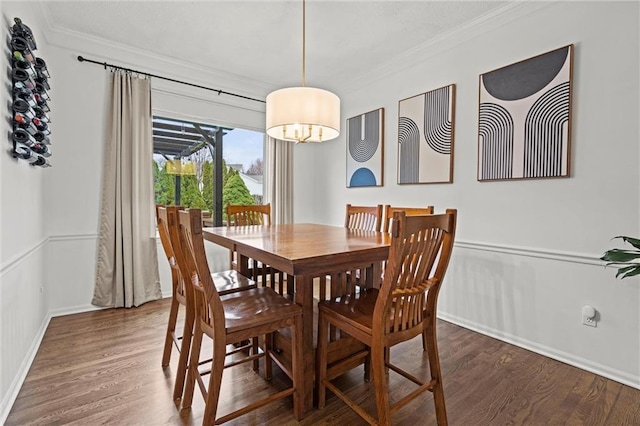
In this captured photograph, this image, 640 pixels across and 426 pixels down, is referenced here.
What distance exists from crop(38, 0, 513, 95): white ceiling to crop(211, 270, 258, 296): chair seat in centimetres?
206

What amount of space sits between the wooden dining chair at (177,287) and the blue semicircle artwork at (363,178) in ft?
6.74

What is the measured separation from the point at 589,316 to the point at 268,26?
3257 millimetres

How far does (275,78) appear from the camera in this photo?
3854 millimetres

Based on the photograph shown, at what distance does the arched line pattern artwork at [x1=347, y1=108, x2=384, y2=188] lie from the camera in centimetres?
359

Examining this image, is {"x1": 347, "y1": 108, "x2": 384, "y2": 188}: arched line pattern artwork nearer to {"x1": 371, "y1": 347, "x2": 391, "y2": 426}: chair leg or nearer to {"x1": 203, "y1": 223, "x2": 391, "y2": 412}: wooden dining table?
{"x1": 203, "y1": 223, "x2": 391, "y2": 412}: wooden dining table

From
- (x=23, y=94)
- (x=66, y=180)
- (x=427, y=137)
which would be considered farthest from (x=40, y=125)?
(x=427, y=137)

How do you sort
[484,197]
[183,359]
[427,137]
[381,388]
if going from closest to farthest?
1. [381,388]
2. [183,359]
3. [484,197]
4. [427,137]

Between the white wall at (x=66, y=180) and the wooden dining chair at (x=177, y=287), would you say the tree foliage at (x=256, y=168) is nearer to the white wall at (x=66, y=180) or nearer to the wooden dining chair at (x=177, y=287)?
the white wall at (x=66, y=180)

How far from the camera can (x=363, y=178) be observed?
3.81 metres

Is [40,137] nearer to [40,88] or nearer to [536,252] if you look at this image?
[40,88]

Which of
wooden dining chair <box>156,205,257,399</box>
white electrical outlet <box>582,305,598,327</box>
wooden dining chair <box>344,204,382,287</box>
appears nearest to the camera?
wooden dining chair <box>156,205,257,399</box>

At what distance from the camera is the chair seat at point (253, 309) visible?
1.40 m

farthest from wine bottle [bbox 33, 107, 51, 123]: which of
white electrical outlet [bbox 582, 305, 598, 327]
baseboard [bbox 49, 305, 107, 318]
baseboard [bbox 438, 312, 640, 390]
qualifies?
white electrical outlet [bbox 582, 305, 598, 327]

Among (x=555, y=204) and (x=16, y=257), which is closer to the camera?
(x=16, y=257)
